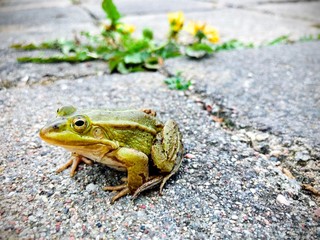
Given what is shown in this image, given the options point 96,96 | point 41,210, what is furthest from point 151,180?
point 96,96

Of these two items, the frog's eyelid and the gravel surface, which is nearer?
the gravel surface

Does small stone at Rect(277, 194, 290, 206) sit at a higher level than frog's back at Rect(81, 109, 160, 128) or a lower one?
lower

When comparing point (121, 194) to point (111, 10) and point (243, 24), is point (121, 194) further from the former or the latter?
point (243, 24)

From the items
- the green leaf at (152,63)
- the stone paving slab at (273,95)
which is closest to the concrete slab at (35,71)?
the green leaf at (152,63)

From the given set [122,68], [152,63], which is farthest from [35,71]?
[152,63]

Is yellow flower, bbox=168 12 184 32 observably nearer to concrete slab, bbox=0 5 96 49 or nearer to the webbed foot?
concrete slab, bbox=0 5 96 49

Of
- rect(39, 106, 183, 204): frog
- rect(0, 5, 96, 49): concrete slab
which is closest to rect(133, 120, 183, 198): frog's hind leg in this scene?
rect(39, 106, 183, 204): frog
